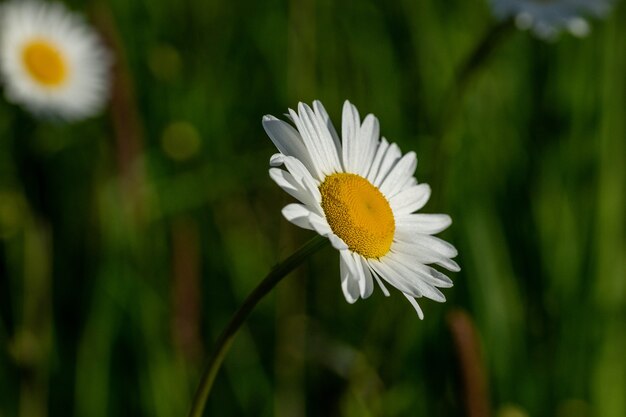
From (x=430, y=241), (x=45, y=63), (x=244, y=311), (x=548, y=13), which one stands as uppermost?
(x=548, y=13)

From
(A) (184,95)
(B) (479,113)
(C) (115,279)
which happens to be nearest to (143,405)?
(C) (115,279)

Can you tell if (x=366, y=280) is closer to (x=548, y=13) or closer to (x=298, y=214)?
(x=298, y=214)

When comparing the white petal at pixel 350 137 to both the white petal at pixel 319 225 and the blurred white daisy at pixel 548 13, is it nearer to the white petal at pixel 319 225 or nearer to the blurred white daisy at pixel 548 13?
the white petal at pixel 319 225

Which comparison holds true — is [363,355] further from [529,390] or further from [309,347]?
[529,390]

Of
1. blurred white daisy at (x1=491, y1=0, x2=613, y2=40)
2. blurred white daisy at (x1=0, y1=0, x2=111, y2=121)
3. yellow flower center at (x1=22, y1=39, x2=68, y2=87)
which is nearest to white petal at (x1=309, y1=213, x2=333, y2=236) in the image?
blurred white daisy at (x1=491, y1=0, x2=613, y2=40)

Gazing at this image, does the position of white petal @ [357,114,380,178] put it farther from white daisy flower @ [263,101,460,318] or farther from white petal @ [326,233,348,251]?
white petal @ [326,233,348,251]

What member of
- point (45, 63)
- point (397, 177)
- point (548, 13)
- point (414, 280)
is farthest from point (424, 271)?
point (45, 63)
